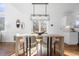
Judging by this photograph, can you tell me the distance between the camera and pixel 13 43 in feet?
10.1

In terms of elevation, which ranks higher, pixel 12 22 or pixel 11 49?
pixel 12 22

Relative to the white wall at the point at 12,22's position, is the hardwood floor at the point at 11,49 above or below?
below

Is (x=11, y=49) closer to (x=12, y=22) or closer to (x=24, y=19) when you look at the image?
(x=12, y=22)

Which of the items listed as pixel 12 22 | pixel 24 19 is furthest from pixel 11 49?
pixel 24 19

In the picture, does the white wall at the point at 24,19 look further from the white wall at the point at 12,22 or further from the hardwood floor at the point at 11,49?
the hardwood floor at the point at 11,49

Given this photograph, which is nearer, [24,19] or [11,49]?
[11,49]

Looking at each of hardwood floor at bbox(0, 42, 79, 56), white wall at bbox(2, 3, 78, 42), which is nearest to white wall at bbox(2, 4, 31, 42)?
white wall at bbox(2, 3, 78, 42)

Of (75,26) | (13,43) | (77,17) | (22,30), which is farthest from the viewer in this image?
(77,17)

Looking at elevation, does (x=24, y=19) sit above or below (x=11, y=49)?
above

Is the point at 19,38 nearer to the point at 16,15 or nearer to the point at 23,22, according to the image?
the point at 23,22

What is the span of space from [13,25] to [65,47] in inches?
61.3

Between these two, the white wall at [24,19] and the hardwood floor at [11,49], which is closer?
the hardwood floor at [11,49]

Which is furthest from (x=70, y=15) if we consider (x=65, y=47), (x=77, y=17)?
(x=65, y=47)

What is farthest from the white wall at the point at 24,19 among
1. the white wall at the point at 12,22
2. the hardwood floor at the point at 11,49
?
the hardwood floor at the point at 11,49
